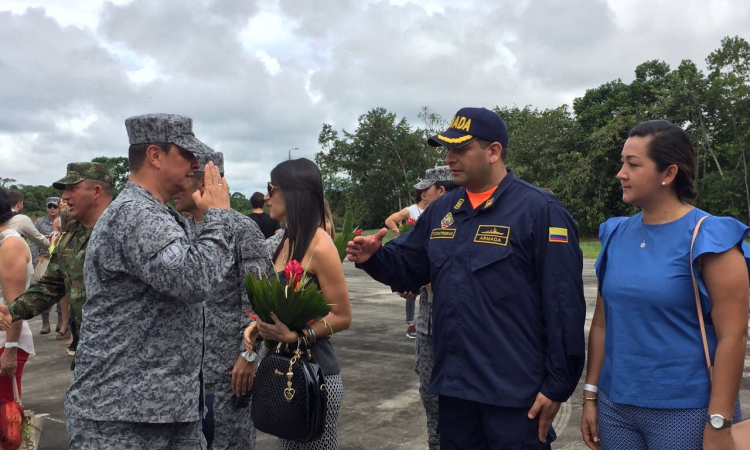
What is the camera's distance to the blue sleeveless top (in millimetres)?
2385

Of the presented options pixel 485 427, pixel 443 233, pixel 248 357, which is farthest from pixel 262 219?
pixel 485 427

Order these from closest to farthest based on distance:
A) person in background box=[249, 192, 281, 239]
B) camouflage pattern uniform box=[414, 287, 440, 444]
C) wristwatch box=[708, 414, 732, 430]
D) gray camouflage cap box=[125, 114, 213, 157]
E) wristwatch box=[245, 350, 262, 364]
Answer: wristwatch box=[708, 414, 732, 430], gray camouflage cap box=[125, 114, 213, 157], wristwatch box=[245, 350, 262, 364], camouflage pattern uniform box=[414, 287, 440, 444], person in background box=[249, 192, 281, 239]

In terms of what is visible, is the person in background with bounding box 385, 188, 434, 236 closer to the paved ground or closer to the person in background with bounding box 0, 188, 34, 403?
the paved ground

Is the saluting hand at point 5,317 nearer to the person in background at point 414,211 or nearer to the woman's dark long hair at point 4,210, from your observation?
the woman's dark long hair at point 4,210

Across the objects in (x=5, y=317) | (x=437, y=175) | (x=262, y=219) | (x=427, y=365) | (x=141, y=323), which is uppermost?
(x=437, y=175)

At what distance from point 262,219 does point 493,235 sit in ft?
22.4

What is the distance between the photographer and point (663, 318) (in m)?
2.43

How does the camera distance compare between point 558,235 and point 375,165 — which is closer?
point 558,235

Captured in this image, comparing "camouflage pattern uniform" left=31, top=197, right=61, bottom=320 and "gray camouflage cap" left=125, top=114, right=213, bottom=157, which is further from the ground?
"gray camouflage cap" left=125, top=114, right=213, bottom=157

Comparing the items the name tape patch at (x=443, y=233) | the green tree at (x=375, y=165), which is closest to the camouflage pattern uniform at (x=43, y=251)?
the name tape patch at (x=443, y=233)

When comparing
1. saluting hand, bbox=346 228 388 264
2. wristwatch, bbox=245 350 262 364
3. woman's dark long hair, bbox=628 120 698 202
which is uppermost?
woman's dark long hair, bbox=628 120 698 202

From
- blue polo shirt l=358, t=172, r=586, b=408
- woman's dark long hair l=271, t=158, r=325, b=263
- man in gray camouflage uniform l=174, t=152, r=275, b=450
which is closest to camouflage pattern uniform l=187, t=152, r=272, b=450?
man in gray camouflage uniform l=174, t=152, r=275, b=450

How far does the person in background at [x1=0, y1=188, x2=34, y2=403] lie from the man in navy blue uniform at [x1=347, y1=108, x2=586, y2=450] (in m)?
2.55

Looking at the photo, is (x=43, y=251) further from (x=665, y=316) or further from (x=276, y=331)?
(x=665, y=316)
